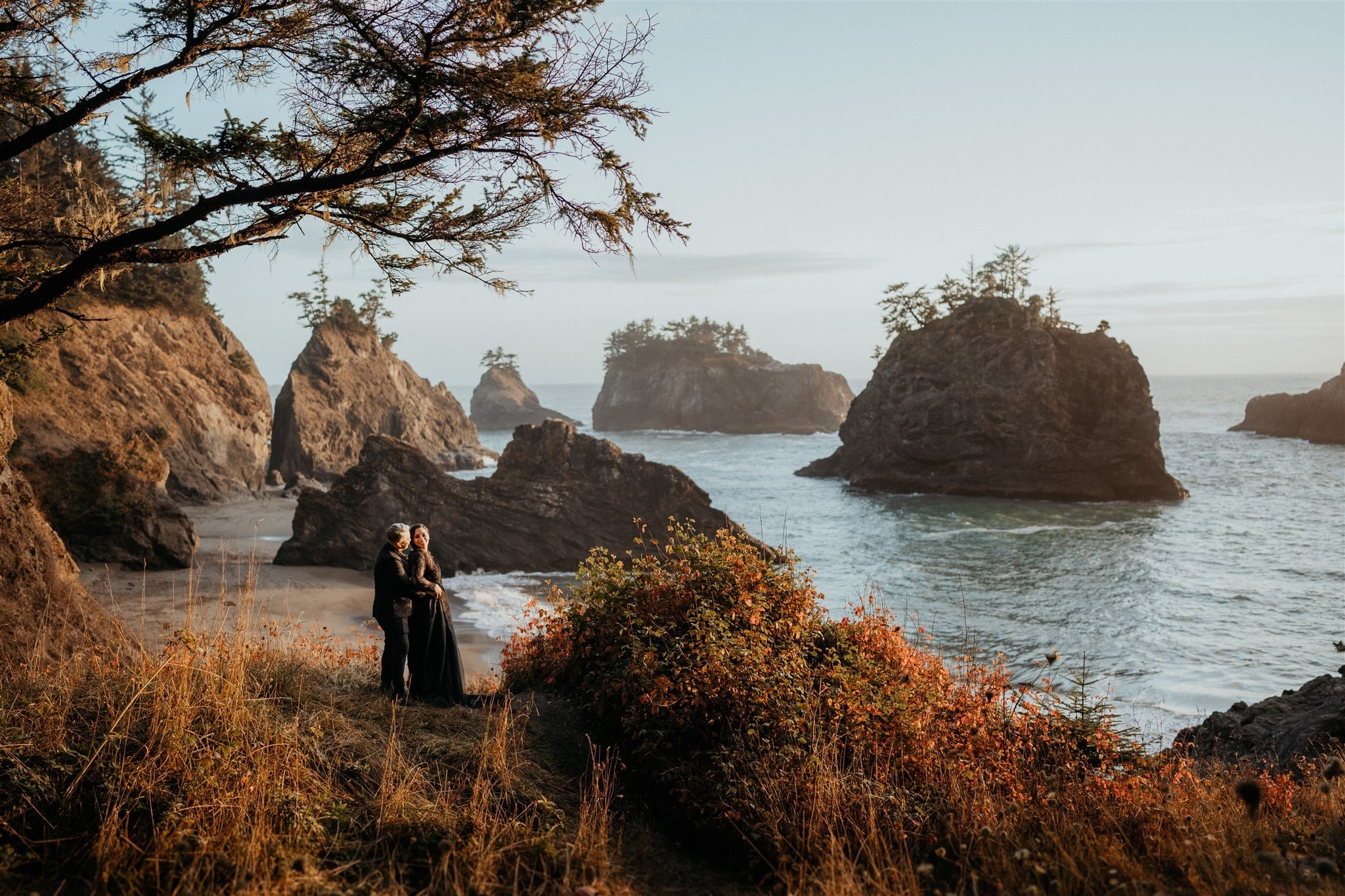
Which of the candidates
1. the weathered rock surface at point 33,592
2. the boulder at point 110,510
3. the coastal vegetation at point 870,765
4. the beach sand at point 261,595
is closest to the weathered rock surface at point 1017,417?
the beach sand at point 261,595

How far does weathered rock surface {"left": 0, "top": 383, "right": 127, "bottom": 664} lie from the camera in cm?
845

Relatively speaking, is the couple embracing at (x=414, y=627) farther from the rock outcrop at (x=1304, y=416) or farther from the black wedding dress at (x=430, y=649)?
the rock outcrop at (x=1304, y=416)

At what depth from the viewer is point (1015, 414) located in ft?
135

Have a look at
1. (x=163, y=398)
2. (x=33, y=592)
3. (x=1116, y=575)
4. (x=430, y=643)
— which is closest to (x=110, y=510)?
(x=33, y=592)

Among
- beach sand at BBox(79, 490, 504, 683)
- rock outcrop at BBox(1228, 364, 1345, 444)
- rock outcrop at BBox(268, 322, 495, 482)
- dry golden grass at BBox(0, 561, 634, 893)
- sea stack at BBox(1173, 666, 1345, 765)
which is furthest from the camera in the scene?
rock outcrop at BBox(1228, 364, 1345, 444)

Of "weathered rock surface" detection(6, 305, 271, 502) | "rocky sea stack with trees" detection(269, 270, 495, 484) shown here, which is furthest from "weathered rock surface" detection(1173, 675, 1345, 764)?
"rocky sea stack with trees" detection(269, 270, 495, 484)

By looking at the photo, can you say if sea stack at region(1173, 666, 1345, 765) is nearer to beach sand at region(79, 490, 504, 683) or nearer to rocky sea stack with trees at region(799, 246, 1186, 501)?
beach sand at region(79, 490, 504, 683)

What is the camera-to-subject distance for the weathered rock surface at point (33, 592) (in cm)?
845

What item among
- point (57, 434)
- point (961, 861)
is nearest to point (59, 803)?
point (961, 861)

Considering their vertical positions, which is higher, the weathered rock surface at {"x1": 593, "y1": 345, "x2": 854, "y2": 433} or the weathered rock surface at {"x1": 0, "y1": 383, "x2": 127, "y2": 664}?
the weathered rock surface at {"x1": 593, "y1": 345, "x2": 854, "y2": 433}

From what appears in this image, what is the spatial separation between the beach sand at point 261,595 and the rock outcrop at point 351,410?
2267 centimetres

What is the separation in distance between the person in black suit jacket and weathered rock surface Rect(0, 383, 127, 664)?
8.63 ft

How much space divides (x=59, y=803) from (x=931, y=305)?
5038cm

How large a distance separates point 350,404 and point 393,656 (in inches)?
1822
